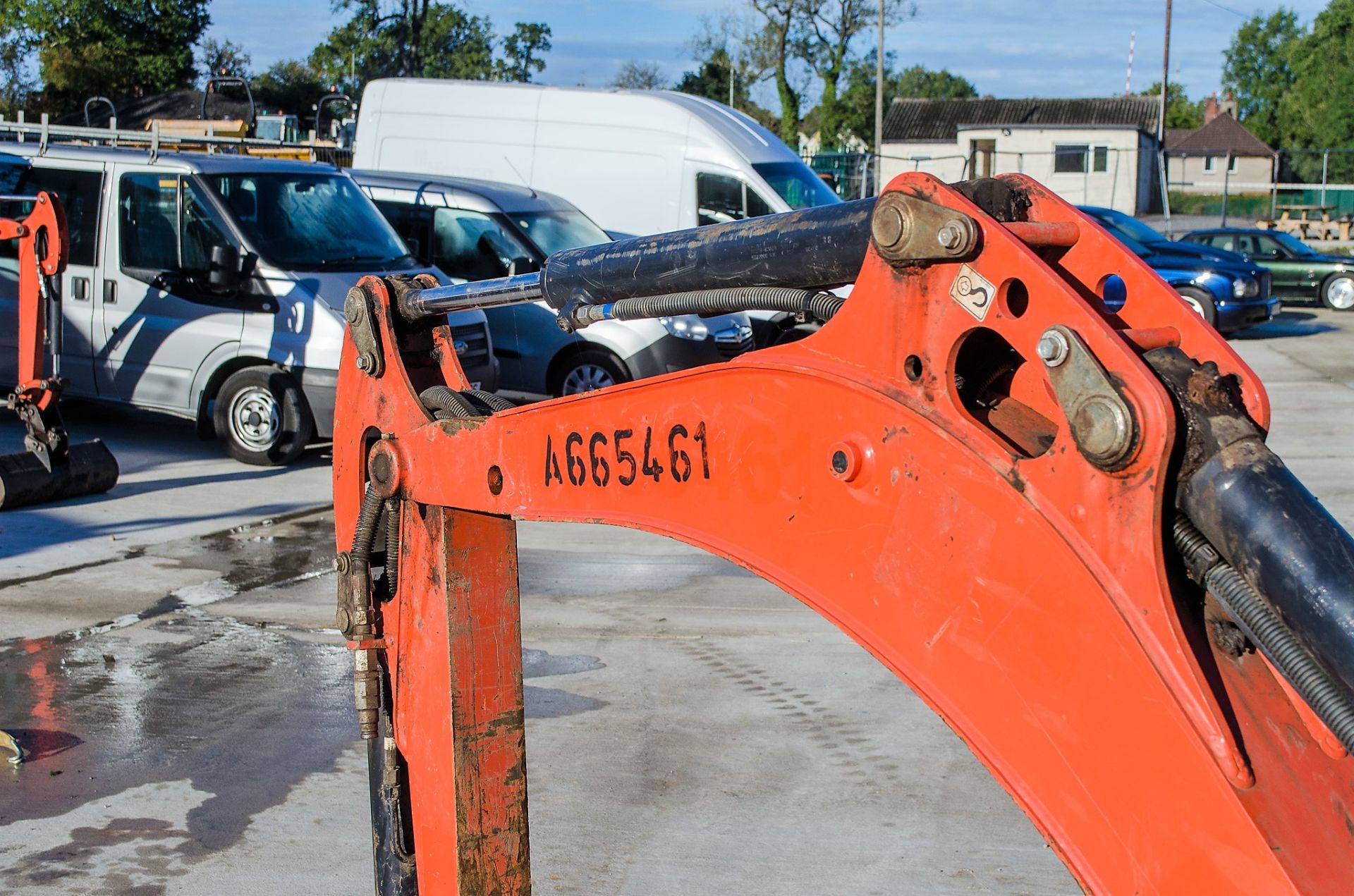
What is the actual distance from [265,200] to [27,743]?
22.0 ft

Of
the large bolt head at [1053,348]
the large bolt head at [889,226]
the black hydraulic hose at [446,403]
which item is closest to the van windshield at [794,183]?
the black hydraulic hose at [446,403]

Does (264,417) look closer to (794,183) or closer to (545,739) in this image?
(545,739)

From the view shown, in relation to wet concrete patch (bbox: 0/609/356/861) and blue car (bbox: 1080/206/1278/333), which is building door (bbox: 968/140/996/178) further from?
wet concrete patch (bbox: 0/609/356/861)

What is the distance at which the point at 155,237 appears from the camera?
10719mm

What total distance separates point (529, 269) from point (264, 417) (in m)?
2.71

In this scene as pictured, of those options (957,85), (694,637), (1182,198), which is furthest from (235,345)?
(957,85)

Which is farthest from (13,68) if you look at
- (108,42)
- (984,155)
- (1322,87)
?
(1322,87)

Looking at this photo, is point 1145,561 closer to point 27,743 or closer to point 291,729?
point 291,729

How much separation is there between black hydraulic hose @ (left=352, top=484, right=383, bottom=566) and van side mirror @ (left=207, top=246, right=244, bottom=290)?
27.4 feet

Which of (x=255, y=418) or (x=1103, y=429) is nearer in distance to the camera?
(x=1103, y=429)

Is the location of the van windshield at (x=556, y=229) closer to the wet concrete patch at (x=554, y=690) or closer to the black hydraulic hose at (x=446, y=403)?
the wet concrete patch at (x=554, y=690)

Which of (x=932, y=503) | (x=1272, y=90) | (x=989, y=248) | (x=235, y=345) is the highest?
(x=1272, y=90)

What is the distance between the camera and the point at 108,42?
5884 centimetres

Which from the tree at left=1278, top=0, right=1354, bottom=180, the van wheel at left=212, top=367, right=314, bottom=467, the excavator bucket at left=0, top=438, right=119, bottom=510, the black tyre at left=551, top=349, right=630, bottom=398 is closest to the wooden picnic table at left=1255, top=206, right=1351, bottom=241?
the tree at left=1278, top=0, right=1354, bottom=180
